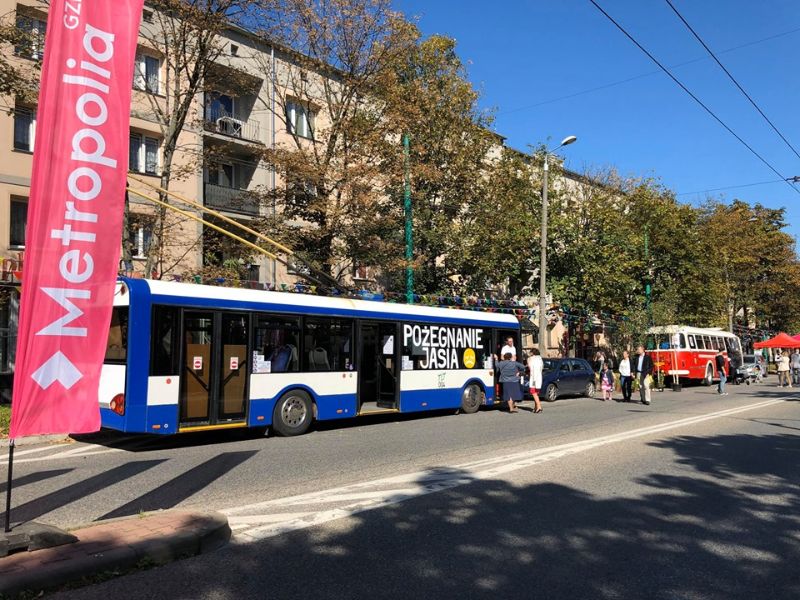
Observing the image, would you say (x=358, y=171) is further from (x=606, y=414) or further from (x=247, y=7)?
(x=606, y=414)

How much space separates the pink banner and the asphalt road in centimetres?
149

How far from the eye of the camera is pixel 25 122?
19.6 meters

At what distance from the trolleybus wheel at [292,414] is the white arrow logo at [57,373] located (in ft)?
21.5

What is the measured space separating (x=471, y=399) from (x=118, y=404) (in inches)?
354

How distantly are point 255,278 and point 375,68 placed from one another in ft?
33.2

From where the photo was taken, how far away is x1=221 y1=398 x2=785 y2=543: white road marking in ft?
18.5

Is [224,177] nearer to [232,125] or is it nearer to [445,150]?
[232,125]

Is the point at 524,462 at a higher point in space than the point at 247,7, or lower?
lower

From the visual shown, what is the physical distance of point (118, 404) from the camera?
9172 mm

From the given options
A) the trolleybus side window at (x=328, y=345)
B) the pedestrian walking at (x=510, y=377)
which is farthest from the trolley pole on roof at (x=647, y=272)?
the trolleybus side window at (x=328, y=345)

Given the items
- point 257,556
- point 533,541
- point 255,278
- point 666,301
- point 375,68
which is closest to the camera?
point 257,556

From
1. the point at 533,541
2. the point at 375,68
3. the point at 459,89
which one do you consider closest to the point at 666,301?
the point at 459,89

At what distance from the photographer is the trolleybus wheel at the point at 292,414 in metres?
11.3

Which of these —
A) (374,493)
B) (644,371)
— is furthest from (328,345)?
(644,371)
